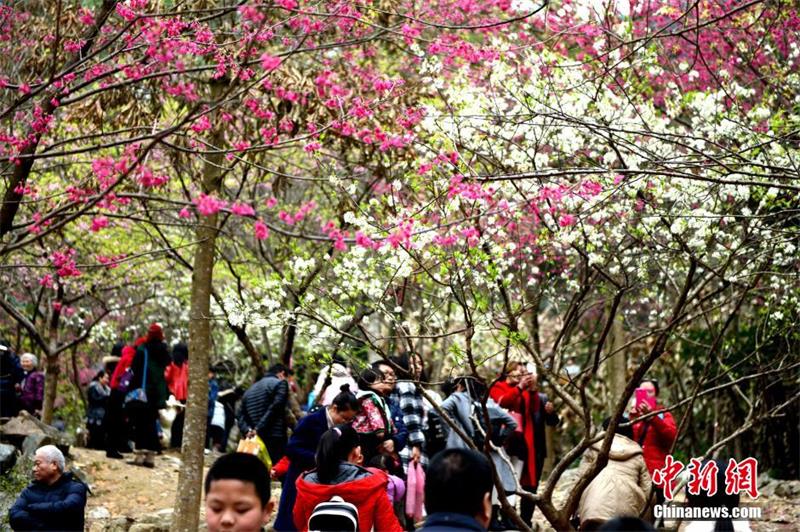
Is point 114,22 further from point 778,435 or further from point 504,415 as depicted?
point 778,435

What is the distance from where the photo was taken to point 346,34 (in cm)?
1195

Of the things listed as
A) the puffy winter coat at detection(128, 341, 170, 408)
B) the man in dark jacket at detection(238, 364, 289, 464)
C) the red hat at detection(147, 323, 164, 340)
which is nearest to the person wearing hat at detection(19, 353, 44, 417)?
the puffy winter coat at detection(128, 341, 170, 408)

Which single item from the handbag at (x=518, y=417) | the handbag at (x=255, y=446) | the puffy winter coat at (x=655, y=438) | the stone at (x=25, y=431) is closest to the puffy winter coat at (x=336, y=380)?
the handbag at (x=255, y=446)

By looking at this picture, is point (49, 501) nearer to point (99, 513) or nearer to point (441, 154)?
point (441, 154)

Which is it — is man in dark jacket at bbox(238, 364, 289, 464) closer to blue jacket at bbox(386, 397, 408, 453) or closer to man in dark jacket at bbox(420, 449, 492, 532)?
blue jacket at bbox(386, 397, 408, 453)

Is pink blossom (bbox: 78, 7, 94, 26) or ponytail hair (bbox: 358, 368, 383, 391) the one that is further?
ponytail hair (bbox: 358, 368, 383, 391)

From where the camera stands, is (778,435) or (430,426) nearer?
(430,426)

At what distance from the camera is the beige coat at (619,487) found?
29.0 ft

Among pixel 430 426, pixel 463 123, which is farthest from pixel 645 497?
pixel 463 123

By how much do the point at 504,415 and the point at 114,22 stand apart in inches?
220

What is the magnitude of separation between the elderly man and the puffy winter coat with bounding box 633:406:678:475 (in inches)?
213

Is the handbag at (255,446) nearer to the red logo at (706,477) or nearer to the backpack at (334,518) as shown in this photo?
the red logo at (706,477)

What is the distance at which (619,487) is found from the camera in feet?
29.3

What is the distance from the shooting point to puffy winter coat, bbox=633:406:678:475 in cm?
1023
